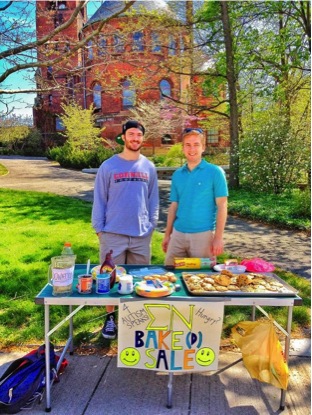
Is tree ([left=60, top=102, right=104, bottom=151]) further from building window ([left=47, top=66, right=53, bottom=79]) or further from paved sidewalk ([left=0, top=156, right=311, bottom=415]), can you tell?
paved sidewalk ([left=0, top=156, right=311, bottom=415])

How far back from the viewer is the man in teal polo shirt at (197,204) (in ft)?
11.3

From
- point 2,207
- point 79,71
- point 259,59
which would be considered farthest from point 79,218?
point 259,59

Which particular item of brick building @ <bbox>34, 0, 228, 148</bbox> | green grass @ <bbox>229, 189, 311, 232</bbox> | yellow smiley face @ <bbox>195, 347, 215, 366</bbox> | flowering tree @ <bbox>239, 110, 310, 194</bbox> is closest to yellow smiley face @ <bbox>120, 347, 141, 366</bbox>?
yellow smiley face @ <bbox>195, 347, 215, 366</bbox>

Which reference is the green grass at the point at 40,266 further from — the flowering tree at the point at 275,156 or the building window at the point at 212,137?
the building window at the point at 212,137

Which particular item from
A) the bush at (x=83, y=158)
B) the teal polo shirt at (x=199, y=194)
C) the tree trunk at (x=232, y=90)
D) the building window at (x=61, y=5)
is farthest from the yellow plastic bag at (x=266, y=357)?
the bush at (x=83, y=158)

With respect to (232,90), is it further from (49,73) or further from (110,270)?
(110,270)

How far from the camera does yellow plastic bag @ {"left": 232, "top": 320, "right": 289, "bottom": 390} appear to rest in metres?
2.83

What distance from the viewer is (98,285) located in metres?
2.83

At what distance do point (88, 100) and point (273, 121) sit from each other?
24395 millimetres

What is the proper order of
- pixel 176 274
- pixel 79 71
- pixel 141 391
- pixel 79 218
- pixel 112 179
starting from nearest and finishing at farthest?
pixel 141 391
pixel 176 274
pixel 112 179
pixel 79 71
pixel 79 218

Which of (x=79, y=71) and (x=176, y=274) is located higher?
(x=79, y=71)

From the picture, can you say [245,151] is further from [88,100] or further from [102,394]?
[88,100]

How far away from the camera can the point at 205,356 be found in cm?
292

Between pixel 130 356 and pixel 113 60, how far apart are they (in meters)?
5.21
